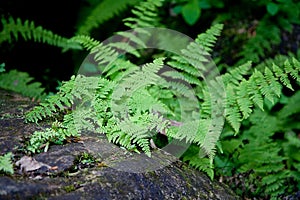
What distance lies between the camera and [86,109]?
9.74ft

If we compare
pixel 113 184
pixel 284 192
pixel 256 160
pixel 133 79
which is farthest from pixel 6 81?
pixel 284 192

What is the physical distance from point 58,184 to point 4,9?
371 centimetres

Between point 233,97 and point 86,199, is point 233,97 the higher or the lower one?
A: the higher one

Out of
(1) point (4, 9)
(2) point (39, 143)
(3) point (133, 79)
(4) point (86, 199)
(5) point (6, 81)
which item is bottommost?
(4) point (86, 199)

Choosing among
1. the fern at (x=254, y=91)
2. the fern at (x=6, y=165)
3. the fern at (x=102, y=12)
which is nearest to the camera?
the fern at (x=6, y=165)

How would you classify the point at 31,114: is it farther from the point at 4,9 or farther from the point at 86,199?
the point at 4,9

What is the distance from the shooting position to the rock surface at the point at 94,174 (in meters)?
2.20

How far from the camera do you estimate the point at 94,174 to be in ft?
7.89

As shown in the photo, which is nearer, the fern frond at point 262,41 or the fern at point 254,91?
the fern at point 254,91

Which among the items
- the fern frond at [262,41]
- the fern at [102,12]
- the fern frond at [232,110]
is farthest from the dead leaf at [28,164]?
the fern frond at [262,41]

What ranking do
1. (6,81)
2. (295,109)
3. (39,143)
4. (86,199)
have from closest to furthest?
(86,199) → (39,143) → (6,81) → (295,109)

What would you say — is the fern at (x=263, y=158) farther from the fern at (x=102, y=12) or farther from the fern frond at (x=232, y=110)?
the fern at (x=102, y=12)

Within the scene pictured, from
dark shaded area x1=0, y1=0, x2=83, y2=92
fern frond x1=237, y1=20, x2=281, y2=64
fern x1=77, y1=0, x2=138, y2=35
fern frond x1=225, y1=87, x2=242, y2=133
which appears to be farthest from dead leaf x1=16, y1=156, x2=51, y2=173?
fern frond x1=237, y1=20, x2=281, y2=64

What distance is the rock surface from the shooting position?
2203 millimetres
